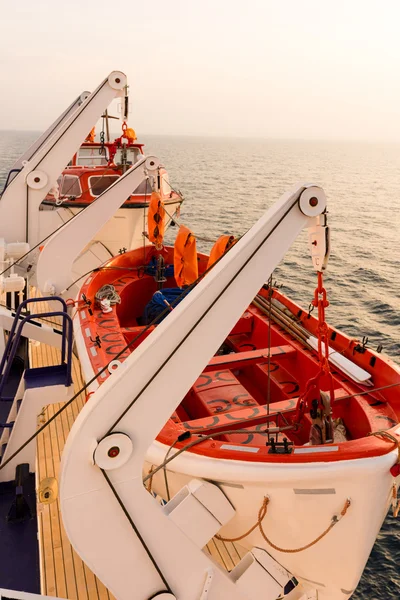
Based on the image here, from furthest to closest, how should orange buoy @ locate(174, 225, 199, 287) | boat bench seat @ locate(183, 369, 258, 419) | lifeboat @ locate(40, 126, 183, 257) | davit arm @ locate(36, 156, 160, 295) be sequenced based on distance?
lifeboat @ locate(40, 126, 183, 257), davit arm @ locate(36, 156, 160, 295), orange buoy @ locate(174, 225, 199, 287), boat bench seat @ locate(183, 369, 258, 419)

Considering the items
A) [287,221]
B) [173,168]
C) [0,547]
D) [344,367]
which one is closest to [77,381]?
[0,547]

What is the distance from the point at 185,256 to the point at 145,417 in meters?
3.97

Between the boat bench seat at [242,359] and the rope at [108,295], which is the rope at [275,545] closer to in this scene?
the boat bench seat at [242,359]

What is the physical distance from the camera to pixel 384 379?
5.42 meters

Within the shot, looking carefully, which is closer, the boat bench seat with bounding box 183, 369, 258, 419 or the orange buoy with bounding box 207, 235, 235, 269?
the orange buoy with bounding box 207, 235, 235, 269

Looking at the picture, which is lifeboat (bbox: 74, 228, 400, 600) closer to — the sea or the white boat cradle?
the white boat cradle

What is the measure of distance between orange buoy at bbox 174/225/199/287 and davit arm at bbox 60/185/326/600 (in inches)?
133

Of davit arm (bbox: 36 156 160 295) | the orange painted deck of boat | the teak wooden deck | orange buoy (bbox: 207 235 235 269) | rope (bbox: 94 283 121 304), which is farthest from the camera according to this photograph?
davit arm (bbox: 36 156 160 295)

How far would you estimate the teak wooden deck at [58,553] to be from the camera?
4859mm

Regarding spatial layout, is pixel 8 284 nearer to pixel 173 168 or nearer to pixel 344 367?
pixel 344 367

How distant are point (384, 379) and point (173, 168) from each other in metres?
63.2

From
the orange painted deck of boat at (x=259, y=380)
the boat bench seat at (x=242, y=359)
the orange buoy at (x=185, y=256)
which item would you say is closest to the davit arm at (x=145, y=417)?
the orange painted deck of boat at (x=259, y=380)

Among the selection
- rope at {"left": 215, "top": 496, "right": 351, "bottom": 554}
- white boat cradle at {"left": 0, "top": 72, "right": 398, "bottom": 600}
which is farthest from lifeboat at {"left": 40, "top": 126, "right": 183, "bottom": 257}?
rope at {"left": 215, "top": 496, "right": 351, "bottom": 554}

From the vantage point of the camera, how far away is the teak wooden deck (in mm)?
4859
